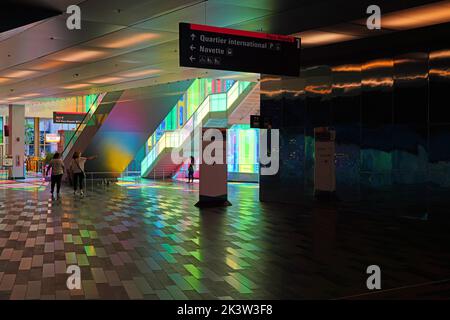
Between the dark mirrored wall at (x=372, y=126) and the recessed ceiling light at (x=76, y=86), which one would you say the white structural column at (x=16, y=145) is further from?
the dark mirrored wall at (x=372, y=126)

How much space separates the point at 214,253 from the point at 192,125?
2243cm

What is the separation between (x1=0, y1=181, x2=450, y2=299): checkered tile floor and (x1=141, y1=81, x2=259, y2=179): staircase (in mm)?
15625

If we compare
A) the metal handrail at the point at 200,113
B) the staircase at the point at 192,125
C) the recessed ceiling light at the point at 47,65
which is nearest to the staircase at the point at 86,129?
the staircase at the point at 192,125

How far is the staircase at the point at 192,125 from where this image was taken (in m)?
27.7

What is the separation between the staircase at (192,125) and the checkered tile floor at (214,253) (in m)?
15.6

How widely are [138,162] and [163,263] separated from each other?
24935mm

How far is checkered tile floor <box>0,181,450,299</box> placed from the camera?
217 inches

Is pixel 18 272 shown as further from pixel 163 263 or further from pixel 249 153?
pixel 249 153

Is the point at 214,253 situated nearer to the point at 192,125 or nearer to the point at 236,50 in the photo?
the point at 236,50

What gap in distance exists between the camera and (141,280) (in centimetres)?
581

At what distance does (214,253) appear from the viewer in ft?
24.4

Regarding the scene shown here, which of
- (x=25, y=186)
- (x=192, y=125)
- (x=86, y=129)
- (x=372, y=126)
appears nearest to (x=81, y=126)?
(x=86, y=129)

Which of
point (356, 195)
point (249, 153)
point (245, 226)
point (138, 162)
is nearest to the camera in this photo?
point (245, 226)
